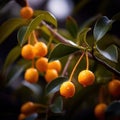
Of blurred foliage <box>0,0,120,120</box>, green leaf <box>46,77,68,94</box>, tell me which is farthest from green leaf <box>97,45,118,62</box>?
green leaf <box>46,77,68,94</box>

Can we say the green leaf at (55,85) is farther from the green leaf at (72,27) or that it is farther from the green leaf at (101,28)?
the green leaf at (72,27)

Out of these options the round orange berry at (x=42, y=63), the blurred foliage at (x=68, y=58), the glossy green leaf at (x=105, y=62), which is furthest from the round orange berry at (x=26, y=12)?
the glossy green leaf at (x=105, y=62)

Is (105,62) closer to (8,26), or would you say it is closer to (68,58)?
(68,58)

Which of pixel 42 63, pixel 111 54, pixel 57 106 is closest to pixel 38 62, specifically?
pixel 42 63

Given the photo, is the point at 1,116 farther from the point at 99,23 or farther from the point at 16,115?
the point at 99,23

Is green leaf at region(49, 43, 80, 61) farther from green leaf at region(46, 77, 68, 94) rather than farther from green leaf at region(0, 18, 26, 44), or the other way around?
green leaf at region(0, 18, 26, 44)
